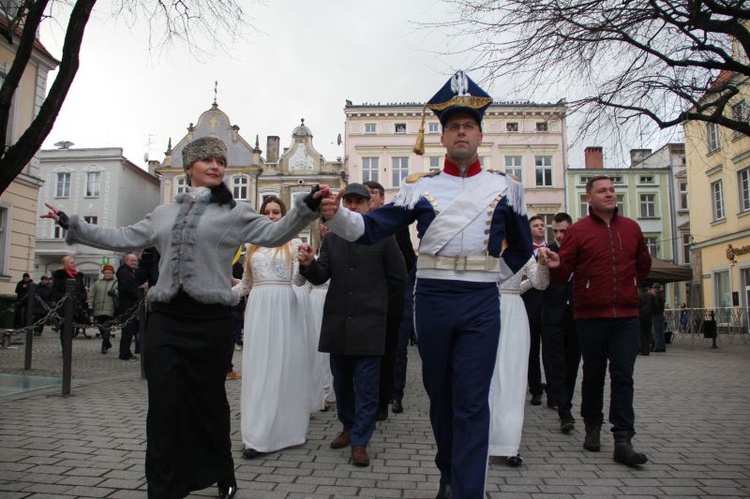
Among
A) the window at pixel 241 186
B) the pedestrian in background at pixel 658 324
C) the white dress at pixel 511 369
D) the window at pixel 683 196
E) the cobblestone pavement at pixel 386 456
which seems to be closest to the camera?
the cobblestone pavement at pixel 386 456

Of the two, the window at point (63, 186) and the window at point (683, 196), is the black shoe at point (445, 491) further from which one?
the window at point (683, 196)

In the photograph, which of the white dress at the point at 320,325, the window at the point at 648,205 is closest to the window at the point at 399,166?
the window at the point at 648,205

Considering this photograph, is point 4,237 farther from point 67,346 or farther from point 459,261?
point 459,261

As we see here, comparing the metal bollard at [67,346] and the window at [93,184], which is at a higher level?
the window at [93,184]

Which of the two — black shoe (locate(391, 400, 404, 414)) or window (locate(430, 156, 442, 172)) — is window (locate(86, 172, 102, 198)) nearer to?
window (locate(430, 156, 442, 172))

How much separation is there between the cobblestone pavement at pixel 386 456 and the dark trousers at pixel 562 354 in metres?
0.42

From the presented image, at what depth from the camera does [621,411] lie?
4.74 metres

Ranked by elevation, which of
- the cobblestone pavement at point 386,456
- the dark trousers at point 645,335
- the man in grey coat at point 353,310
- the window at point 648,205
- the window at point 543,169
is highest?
the window at point 543,169

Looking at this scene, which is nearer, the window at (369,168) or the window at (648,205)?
the window at (369,168)

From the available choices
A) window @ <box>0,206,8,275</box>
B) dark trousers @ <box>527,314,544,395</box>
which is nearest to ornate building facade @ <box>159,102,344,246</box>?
window @ <box>0,206,8,275</box>

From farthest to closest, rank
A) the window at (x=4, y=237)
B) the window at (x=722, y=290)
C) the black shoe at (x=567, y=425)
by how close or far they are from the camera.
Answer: the window at (x=722, y=290)
the window at (x=4, y=237)
the black shoe at (x=567, y=425)

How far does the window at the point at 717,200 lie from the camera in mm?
29281

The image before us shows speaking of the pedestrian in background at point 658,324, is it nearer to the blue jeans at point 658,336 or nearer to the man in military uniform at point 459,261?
the blue jeans at point 658,336

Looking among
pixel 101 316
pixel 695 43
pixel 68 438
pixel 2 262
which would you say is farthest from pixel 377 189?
pixel 2 262
